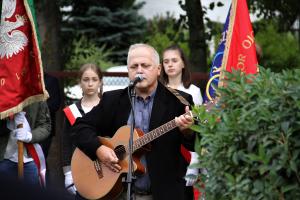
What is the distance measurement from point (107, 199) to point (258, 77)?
242 cm

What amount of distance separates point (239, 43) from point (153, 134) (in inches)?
85.4

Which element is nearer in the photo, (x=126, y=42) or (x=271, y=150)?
(x=271, y=150)

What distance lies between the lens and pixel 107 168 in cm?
639

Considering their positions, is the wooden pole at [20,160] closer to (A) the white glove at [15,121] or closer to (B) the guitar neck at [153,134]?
(A) the white glove at [15,121]

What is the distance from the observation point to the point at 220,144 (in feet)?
13.6

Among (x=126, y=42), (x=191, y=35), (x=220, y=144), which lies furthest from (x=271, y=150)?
(x=126, y=42)

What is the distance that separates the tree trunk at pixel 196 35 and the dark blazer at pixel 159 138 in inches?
239

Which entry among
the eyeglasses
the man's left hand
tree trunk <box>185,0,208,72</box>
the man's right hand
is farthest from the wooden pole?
tree trunk <box>185,0,208,72</box>

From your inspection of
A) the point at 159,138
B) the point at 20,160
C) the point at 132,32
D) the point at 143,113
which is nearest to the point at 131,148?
the point at 159,138

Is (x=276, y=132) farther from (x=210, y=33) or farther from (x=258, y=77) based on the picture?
(x=210, y=33)

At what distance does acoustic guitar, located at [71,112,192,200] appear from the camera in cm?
602

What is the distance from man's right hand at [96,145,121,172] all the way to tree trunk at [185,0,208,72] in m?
6.34

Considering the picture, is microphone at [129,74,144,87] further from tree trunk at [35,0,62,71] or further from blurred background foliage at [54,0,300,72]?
blurred background foliage at [54,0,300,72]

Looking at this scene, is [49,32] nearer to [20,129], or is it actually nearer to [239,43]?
[20,129]
